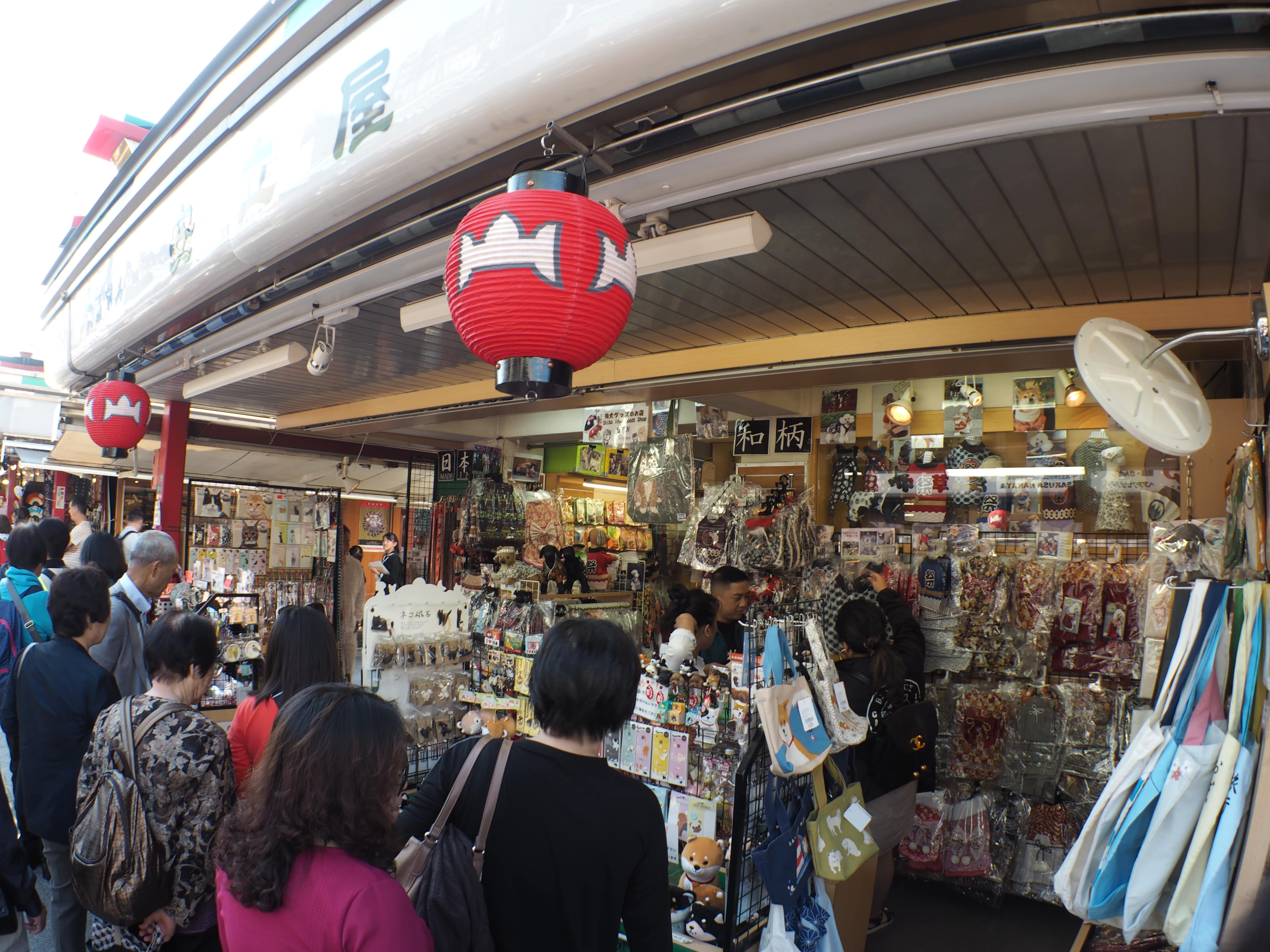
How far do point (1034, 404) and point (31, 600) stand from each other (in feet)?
17.3

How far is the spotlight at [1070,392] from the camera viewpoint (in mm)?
4469

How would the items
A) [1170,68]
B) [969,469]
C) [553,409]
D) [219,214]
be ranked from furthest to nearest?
[553,409], [969,469], [219,214], [1170,68]

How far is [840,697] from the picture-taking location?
2.86 m

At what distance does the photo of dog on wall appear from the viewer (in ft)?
15.1

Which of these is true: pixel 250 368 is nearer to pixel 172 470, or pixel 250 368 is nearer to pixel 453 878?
pixel 172 470

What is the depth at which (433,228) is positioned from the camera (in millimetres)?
2775

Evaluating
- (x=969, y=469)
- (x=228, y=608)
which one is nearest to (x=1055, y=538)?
(x=969, y=469)

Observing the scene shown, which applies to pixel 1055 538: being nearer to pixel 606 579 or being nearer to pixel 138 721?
pixel 606 579

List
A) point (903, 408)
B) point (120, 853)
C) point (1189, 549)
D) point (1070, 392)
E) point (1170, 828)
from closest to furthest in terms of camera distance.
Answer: point (1170, 828) → point (120, 853) → point (1189, 549) → point (1070, 392) → point (903, 408)

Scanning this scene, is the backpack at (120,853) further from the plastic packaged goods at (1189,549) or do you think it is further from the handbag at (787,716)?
the plastic packaged goods at (1189,549)

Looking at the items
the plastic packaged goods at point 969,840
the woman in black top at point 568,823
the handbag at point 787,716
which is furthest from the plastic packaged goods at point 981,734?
the woman in black top at point 568,823

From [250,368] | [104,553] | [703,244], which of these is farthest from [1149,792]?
[250,368]

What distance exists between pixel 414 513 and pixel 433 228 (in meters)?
6.97

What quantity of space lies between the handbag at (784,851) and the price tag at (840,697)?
33cm
